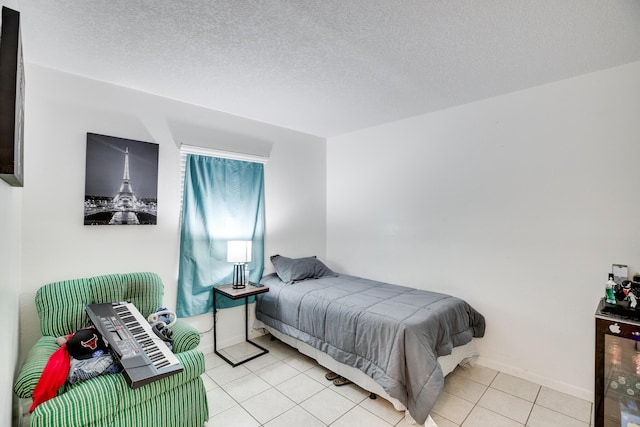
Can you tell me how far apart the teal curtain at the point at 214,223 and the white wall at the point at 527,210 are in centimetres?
160

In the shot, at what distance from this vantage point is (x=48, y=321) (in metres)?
2.08

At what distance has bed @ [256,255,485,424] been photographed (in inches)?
85.0

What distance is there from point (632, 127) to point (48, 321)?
441 cm

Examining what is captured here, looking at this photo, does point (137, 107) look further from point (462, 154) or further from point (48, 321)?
point (462, 154)

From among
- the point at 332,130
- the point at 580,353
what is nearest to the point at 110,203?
the point at 332,130

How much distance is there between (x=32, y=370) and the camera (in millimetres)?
1624

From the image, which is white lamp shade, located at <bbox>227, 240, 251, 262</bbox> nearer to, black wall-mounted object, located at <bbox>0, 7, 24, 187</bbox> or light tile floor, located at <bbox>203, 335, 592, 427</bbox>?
light tile floor, located at <bbox>203, 335, 592, 427</bbox>

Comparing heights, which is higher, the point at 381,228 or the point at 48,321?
the point at 381,228

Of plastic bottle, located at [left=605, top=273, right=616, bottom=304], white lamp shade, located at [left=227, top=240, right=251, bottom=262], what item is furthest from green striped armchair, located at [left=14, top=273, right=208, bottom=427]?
plastic bottle, located at [left=605, top=273, right=616, bottom=304]

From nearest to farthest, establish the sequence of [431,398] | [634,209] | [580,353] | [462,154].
Answer: [431,398] < [634,209] < [580,353] < [462,154]

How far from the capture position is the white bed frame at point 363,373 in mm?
2260

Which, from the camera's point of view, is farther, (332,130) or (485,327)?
(332,130)

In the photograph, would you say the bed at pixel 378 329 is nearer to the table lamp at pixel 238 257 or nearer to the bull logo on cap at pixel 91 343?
the table lamp at pixel 238 257

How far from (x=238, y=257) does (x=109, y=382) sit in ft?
5.12
